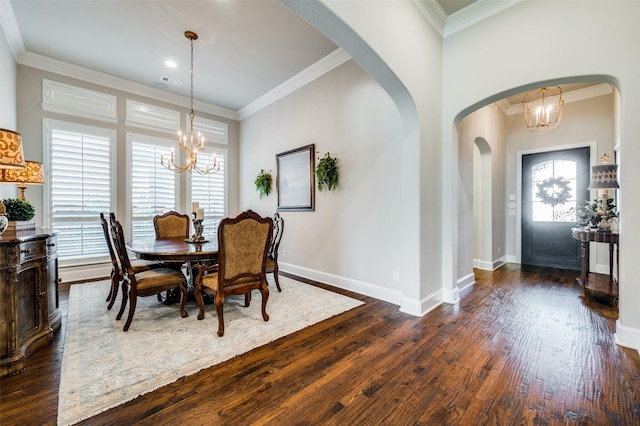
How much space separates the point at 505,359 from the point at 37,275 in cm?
375

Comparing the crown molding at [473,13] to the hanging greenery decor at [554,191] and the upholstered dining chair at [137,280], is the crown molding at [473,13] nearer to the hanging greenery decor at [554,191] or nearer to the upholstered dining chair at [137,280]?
the hanging greenery decor at [554,191]

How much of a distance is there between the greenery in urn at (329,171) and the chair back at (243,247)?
1606 mm

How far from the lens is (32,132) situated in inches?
155

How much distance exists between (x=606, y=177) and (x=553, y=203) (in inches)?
81.9

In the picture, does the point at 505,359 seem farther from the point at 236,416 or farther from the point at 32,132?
the point at 32,132

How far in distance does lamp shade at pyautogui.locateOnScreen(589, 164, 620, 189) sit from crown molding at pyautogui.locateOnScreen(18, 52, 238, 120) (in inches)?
252

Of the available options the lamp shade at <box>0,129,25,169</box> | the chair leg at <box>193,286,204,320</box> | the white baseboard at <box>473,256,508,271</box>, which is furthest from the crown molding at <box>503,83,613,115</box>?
the lamp shade at <box>0,129,25,169</box>

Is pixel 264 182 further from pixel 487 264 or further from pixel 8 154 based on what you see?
pixel 487 264

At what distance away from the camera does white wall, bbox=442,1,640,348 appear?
221 cm

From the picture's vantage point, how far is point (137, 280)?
2.59 m

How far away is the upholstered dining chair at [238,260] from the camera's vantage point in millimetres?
2395

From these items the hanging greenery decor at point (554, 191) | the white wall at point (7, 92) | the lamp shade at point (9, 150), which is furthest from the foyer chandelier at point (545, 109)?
the white wall at point (7, 92)

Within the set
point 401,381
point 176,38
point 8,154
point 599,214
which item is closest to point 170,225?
point 8,154

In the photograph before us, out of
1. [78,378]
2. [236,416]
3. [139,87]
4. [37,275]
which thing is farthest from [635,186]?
[139,87]
